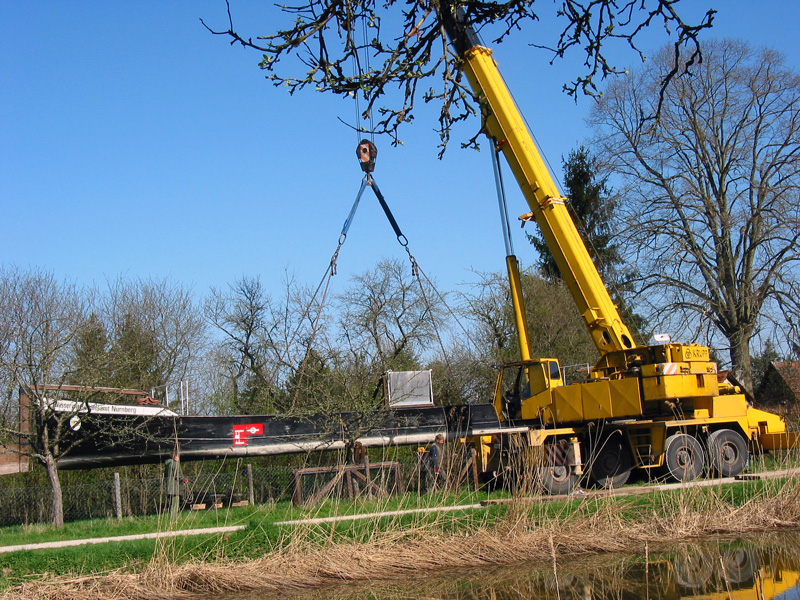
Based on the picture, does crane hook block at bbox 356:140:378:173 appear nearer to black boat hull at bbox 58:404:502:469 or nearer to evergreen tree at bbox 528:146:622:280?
black boat hull at bbox 58:404:502:469

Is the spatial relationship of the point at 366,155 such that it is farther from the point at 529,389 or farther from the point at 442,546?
the point at 442,546

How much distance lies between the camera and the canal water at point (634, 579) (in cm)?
718

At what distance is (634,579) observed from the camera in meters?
7.75

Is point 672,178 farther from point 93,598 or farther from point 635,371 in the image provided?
point 93,598

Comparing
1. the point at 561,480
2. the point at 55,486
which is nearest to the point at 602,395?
the point at 561,480

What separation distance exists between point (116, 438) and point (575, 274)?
8.86 metres

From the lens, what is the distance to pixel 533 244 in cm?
3709

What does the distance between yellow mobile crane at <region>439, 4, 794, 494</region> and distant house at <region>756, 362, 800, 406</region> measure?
43.8 feet

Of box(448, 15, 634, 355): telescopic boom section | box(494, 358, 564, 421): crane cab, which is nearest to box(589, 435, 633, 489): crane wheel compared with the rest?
box(494, 358, 564, 421): crane cab

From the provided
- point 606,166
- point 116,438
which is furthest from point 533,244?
point 116,438

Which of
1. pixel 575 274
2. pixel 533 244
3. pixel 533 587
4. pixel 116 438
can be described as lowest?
pixel 533 587

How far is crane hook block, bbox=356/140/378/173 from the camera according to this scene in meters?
12.9

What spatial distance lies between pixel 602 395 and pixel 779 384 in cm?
2313

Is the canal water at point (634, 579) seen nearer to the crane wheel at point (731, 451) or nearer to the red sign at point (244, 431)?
the crane wheel at point (731, 451)
